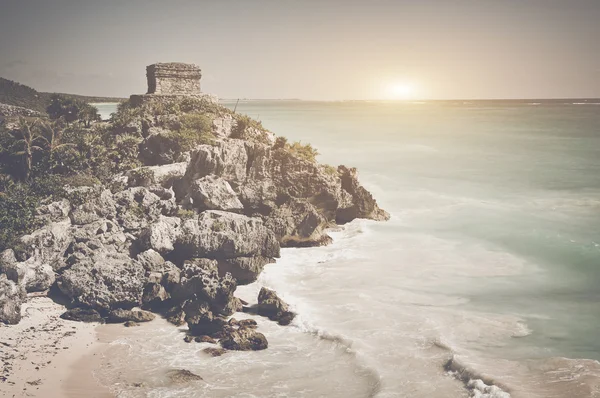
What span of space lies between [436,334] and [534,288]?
4.96 m

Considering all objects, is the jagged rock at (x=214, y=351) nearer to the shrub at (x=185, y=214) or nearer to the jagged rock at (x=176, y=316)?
the jagged rock at (x=176, y=316)

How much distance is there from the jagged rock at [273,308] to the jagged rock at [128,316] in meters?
2.66

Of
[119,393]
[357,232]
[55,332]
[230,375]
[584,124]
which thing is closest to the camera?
[119,393]

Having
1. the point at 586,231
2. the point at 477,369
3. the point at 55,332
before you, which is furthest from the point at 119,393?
the point at 586,231

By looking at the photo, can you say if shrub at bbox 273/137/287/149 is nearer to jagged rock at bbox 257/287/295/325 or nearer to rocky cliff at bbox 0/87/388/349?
rocky cliff at bbox 0/87/388/349

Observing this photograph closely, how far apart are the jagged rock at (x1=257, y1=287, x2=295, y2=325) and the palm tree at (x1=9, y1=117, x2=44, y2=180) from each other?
10.5 meters

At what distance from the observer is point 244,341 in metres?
10.3

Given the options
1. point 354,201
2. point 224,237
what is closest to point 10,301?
point 224,237

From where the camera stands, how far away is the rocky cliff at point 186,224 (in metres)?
11.7

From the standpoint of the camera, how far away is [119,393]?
8.70 meters

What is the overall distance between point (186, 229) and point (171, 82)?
11589mm

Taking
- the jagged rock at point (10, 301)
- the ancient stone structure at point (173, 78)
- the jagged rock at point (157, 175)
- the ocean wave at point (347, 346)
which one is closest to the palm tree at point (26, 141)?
the jagged rock at point (157, 175)

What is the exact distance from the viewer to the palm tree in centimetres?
1716

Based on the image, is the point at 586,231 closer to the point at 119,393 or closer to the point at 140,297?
the point at 140,297
